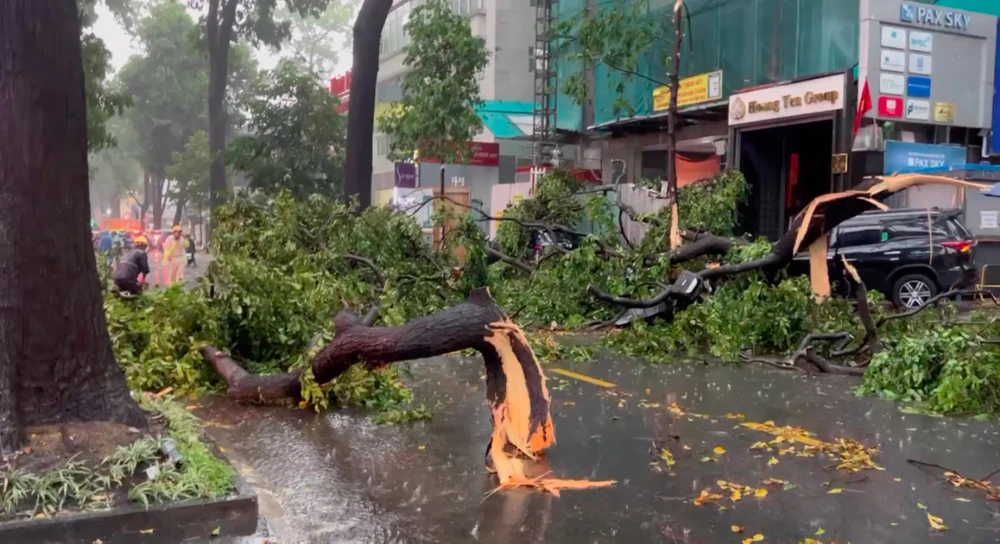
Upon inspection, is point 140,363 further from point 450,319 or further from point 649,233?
point 649,233

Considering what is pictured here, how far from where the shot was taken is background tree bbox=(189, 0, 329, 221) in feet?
104

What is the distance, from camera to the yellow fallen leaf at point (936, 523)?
4762 millimetres

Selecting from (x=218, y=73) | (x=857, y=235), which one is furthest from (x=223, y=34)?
(x=857, y=235)

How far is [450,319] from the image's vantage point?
595 cm

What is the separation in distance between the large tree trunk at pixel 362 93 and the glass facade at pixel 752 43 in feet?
21.8

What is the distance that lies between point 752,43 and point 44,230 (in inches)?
722

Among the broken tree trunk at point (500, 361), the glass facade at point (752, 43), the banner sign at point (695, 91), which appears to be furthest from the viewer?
the banner sign at point (695, 91)

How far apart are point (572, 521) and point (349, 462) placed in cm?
185

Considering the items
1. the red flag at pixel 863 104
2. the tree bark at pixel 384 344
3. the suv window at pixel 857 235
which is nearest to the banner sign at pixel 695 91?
the red flag at pixel 863 104

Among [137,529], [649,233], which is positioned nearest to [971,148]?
[649,233]

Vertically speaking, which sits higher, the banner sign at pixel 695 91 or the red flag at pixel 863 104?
the banner sign at pixel 695 91

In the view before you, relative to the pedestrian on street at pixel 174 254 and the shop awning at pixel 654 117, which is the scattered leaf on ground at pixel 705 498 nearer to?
the pedestrian on street at pixel 174 254

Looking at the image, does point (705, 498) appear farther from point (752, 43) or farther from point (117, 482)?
point (752, 43)

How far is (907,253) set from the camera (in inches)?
596
